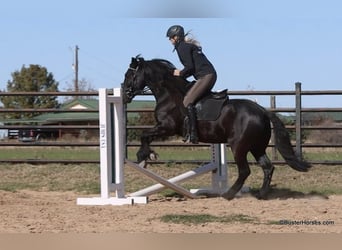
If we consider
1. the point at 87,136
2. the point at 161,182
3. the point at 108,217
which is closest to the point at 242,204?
the point at 161,182

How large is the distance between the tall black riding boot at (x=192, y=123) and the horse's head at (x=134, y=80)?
89cm

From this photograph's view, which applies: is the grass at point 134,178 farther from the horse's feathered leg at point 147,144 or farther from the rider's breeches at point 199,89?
the rider's breeches at point 199,89

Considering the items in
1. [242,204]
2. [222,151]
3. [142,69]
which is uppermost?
[142,69]

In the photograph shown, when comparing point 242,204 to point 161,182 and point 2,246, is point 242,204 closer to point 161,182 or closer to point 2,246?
point 161,182

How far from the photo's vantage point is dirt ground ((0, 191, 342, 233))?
717 centimetres

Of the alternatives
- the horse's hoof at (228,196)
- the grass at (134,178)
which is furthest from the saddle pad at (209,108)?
the grass at (134,178)

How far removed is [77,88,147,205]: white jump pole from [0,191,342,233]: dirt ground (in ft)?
0.94

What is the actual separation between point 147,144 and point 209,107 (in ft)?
3.67

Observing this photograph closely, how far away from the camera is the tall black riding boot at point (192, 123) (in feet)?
33.1

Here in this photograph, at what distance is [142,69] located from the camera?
34.3 feet

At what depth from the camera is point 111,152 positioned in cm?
968

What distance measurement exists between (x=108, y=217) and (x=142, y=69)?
3058 mm

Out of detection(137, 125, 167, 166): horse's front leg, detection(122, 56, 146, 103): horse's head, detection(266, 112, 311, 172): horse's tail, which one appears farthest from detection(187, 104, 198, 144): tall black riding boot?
detection(266, 112, 311, 172): horse's tail

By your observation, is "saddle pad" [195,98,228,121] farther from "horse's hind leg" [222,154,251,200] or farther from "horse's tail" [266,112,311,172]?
"horse's tail" [266,112,311,172]
